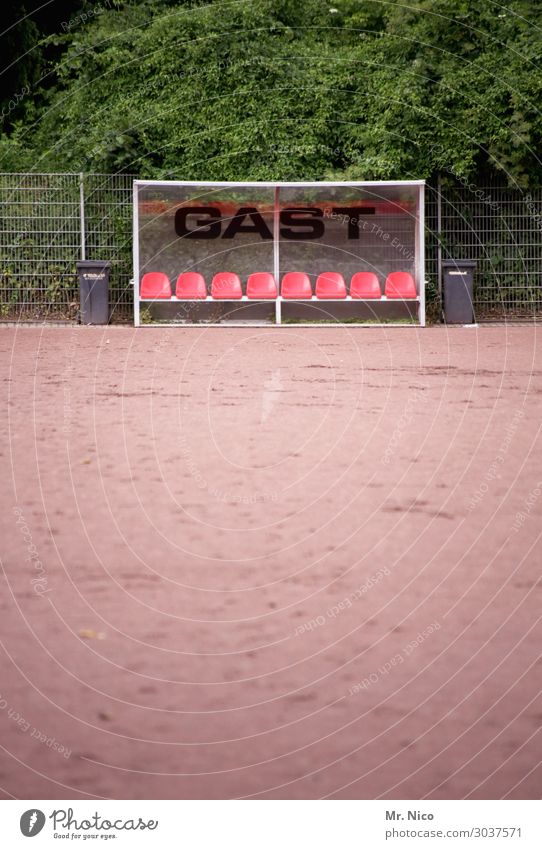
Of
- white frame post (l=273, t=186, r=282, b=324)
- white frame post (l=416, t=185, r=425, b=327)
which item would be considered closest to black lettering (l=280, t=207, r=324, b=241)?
white frame post (l=273, t=186, r=282, b=324)

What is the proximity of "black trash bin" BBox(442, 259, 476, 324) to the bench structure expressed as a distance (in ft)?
2.29

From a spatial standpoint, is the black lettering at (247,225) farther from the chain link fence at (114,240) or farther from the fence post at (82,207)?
the fence post at (82,207)

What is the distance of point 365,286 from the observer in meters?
22.9

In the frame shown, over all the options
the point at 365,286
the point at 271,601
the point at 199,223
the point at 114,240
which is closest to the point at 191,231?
the point at 199,223

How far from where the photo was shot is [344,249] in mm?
23672

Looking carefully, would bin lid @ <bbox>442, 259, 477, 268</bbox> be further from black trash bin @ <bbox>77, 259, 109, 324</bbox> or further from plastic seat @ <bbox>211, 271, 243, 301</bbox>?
black trash bin @ <bbox>77, 259, 109, 324</bbox>

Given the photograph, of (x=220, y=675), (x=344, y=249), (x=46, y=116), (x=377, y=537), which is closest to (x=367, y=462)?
(x=377, y=537)

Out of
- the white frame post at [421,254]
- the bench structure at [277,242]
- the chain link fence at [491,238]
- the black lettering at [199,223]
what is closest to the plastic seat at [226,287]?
the bench structure at [277,242]

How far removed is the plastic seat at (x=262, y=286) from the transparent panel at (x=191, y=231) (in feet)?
1.96

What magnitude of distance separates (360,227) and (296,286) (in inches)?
78.8

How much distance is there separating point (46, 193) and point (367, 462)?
16.3 m

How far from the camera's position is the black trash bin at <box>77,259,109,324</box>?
22.2 meters

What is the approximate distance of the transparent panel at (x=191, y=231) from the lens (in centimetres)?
2362

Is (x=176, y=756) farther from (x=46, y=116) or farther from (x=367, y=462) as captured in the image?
(x=46, y=116)
